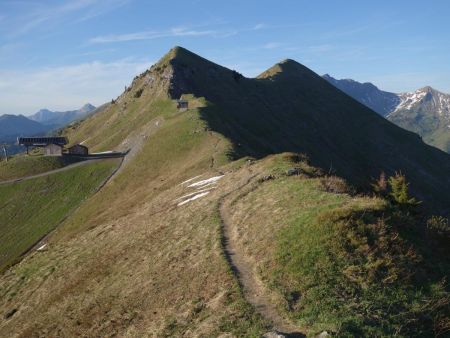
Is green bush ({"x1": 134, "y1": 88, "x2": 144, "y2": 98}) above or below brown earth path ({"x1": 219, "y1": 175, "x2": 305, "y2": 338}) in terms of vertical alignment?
above

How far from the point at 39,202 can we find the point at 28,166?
21525 millimetres

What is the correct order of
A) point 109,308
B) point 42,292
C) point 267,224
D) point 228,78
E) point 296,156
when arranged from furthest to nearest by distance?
point 228,78 < point 296,156 < point 42,292 < point 267,224 < point 109,308

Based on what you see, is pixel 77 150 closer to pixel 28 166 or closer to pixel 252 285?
pixel 28 166

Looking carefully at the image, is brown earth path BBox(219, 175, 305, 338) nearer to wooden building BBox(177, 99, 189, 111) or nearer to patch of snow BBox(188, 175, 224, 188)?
patch of snow BBox(188, 175, 224, 188)

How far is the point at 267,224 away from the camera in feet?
87.1

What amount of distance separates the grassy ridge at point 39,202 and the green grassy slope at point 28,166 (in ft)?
19.6

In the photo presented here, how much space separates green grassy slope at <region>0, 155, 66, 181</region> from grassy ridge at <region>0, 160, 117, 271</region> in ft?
19.6

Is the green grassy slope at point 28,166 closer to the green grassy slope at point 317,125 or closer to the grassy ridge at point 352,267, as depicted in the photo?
the green grassy slope at point 317,125

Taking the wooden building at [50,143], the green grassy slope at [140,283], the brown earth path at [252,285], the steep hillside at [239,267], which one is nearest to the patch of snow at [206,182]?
the steep hillside at [239,267]

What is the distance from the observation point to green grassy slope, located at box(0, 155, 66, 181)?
341ft

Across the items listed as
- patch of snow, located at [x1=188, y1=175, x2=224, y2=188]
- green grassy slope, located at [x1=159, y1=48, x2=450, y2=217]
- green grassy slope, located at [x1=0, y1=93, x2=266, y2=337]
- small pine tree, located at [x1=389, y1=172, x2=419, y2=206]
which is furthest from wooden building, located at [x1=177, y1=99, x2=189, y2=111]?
small pine tree, located at [x1=389, y1=172, x2=419, y2=206]

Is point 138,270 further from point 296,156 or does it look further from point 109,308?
point 296,156

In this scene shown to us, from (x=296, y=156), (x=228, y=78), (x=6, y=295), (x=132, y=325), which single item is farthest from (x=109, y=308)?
(x=228, y=78)

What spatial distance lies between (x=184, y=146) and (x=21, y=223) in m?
33.7
